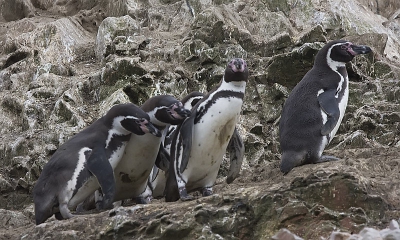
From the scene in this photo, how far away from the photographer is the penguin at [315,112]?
6.49 metres

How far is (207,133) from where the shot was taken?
633 centimetres

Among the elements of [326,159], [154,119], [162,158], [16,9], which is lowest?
[326,159]

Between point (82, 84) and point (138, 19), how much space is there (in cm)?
253

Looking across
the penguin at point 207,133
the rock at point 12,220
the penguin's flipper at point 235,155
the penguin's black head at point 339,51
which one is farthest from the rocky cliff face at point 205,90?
the penguin's black head at point 339,51

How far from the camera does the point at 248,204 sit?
5.00 metres

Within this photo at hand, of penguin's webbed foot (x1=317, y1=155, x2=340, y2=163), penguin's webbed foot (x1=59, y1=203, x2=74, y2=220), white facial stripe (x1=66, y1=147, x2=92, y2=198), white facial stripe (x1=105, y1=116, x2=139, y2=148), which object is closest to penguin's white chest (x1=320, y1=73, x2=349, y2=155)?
penguin's webbed foot (x1=317, y1=155, x2=340, y2=163)

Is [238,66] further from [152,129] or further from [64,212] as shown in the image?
[64,212]

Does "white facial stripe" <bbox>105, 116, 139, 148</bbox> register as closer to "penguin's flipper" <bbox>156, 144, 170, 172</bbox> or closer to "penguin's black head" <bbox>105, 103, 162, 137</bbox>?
"penguin's black head" <bbox>105, 103, 162, 137</bbox>

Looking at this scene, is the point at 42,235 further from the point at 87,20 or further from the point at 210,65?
the point at 87,20

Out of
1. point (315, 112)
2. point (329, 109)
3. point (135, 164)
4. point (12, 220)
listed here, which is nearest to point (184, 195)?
point (135, 164)

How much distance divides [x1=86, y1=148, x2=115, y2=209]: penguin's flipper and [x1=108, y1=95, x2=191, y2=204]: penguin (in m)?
0.46

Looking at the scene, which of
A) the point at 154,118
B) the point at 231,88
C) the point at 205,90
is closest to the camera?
the point at 231,88

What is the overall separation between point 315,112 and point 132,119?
1.53m

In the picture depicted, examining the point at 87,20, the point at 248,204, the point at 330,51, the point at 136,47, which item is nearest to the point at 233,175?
the point at 330,51
